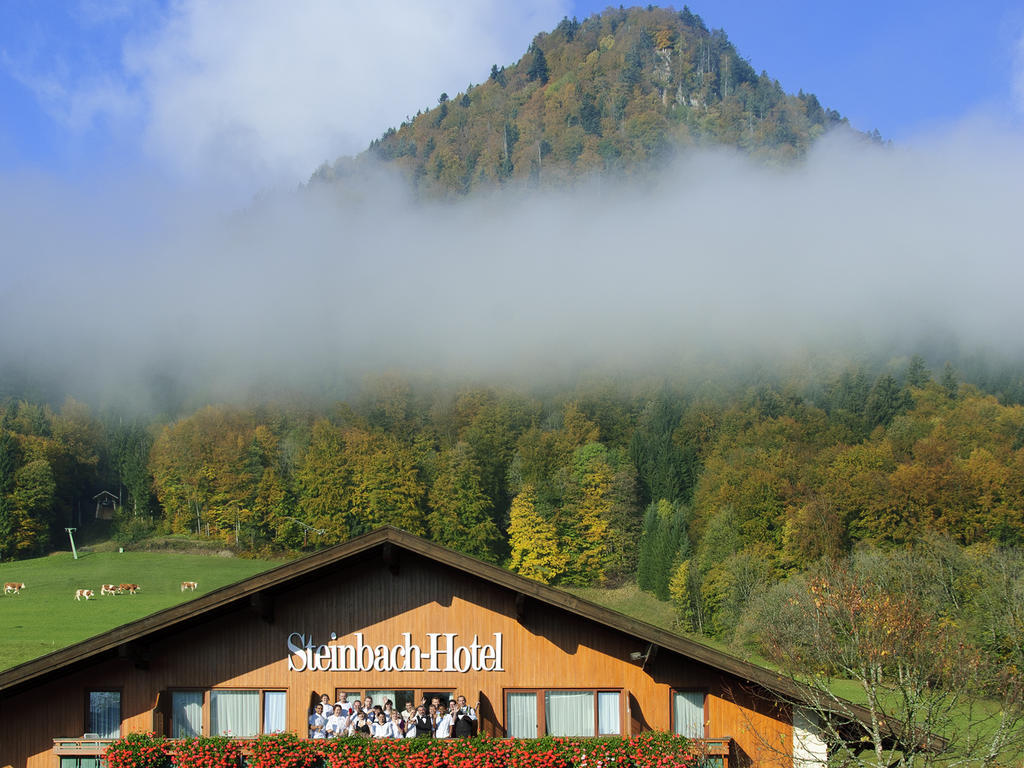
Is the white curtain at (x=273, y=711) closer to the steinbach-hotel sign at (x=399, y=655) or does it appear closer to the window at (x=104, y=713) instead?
the steinbach-hotel sign at (x=399, y=655)

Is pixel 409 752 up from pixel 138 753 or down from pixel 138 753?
down

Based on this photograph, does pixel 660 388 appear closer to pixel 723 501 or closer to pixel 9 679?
pixel 723 501

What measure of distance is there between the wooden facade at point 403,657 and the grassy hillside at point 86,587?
48.4m

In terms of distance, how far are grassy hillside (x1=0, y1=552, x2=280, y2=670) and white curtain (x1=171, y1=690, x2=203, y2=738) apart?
48.7 m

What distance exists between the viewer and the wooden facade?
78.4 ft

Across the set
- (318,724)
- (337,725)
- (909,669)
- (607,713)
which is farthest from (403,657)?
(909,669)

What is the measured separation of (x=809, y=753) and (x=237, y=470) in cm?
14755

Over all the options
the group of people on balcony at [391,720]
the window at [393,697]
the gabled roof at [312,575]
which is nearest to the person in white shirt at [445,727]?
the group of people on balcony at [391,720]

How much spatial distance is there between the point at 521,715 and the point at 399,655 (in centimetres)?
292

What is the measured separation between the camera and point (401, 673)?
24.7m

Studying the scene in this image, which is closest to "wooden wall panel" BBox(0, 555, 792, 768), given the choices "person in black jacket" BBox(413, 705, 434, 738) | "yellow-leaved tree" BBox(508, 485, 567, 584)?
"person in black jacket" BBox(413, 705, 434, 738)

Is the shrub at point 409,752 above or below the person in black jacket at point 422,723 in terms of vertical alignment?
below

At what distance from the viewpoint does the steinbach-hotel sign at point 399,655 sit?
80.8ft

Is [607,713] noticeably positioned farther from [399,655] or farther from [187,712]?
[187,712]
